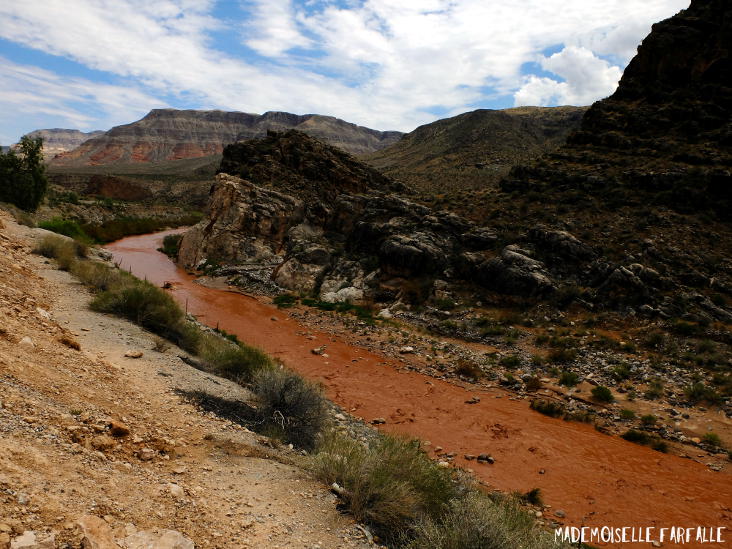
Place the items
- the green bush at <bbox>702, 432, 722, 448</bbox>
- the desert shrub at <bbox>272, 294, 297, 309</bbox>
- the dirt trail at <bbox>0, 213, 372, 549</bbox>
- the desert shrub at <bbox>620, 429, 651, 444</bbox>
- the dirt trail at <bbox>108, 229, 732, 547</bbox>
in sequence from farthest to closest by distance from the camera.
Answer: the desert shrub at <bbox>272, 294, 297, 309</bbox>
the desert shrub at <bbox>620, 429, 651, 444</bbox>
the green bush at <bbox>702, 432, 722, 448</bbox>
the dirt trail at <bbox>108, 229, 732, 547</bbox>
the dirt trail at <bbox>0, 213, 372, 549</bbox>

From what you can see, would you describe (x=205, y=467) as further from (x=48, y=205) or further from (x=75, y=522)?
(x=48, y=205)

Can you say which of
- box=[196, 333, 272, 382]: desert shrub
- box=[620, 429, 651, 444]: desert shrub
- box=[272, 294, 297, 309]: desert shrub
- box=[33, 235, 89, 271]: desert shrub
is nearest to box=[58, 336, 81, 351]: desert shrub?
box=[196, 333, 272, 382]: desert shrub

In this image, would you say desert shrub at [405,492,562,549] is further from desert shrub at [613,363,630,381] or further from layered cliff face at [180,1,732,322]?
layered cliff face at [180,1,732,322]

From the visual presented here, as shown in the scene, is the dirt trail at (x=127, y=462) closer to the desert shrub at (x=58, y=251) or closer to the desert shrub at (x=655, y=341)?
the desert shrub at (x=58, y=251)

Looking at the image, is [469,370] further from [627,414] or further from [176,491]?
[176,491]

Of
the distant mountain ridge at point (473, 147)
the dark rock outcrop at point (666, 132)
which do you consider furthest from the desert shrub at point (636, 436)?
the distant mountain ridge at point (473, 147)

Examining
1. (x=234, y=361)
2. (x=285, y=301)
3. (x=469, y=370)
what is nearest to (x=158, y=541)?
(x=234, y=361)

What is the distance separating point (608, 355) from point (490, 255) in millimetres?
8852

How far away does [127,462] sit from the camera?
4.32 metres

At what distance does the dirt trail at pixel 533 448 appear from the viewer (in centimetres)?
811

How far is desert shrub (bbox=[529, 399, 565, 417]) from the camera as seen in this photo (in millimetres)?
12047

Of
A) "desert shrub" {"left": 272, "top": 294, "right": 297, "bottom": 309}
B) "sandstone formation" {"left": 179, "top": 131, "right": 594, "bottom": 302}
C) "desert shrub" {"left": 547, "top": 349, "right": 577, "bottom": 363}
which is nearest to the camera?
"desert shrub" {"left": 547, "top": 349, "right": 577, "bottom": 363}

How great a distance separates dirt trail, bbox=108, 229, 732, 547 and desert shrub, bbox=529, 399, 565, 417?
282 millimetres

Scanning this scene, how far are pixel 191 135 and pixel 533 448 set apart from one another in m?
182
